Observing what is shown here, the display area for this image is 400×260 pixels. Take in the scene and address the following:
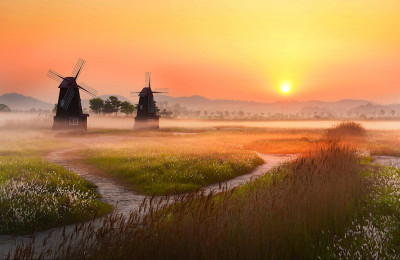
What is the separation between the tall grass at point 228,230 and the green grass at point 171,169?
6.78 meters

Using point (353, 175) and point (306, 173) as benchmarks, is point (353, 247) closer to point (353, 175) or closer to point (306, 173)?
point (306, 173)

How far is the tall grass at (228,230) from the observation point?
5812 mm

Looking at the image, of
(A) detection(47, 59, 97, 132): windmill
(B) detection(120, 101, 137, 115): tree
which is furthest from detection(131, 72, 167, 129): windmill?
(B) detection(120, 101, 137, 115): tree

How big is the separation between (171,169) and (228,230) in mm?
13855

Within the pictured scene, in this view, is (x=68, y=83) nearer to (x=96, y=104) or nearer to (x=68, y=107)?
(x=68, y=107)

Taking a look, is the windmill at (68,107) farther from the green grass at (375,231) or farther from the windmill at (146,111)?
the green grass at (375,231)

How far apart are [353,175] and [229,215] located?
7.83m

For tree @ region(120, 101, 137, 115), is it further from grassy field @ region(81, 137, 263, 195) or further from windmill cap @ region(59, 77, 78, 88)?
grassy field @ region(81, 137, 263, 195)

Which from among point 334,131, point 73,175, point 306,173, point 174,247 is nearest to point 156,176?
point 73,175

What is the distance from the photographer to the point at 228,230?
20.5ft

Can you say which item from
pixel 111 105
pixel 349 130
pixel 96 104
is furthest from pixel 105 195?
pixel 111 105

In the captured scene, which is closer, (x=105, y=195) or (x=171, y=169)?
(x=105, y=195)

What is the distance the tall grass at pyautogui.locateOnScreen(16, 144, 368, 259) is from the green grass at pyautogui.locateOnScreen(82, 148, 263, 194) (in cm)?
678

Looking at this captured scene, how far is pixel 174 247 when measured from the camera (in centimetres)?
593
